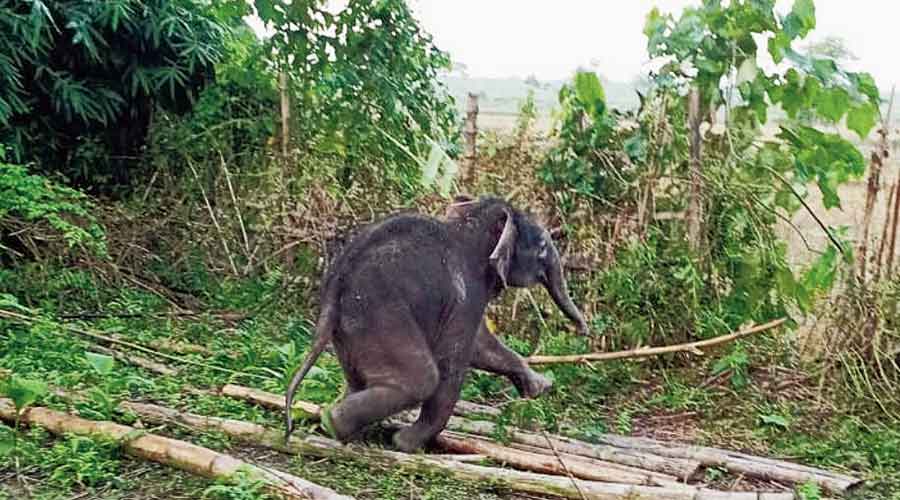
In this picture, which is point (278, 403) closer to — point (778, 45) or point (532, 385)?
point (532, 385)

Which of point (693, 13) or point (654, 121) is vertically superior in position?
point (693, 13)

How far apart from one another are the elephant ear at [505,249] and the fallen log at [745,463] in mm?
1011

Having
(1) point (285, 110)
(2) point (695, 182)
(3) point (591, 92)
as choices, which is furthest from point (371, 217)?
(2) point (695, 182)

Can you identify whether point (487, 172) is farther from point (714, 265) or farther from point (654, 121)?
point (714, 265)

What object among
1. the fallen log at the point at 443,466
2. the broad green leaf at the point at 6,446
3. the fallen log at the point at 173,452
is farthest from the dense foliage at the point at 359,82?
the broad green leaf at the point at 6,446

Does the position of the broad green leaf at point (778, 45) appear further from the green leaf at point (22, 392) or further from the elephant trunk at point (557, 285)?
the green leaf at point (22, 392)

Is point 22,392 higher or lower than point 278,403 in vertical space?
higher

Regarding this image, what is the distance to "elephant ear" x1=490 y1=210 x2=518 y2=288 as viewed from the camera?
17.7 feet

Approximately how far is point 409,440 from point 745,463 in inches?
63.9

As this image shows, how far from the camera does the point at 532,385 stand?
578 centimetres

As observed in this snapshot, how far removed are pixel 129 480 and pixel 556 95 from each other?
415cm

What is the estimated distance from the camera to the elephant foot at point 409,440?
516 centimetres

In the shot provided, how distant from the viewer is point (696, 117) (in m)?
6.93

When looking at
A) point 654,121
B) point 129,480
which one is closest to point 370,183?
point 654,121
